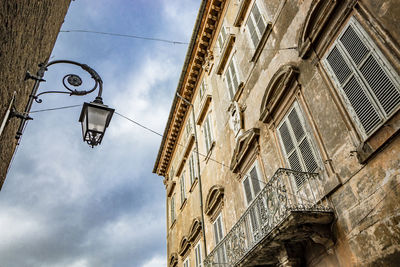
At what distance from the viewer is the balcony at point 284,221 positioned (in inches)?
201

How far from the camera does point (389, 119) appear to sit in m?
4.25

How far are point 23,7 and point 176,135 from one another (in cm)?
1392

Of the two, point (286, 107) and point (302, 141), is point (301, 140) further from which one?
point (286, 107)

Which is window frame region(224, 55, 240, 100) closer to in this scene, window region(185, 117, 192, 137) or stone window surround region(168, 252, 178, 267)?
window region(185, 117, 192, 137)

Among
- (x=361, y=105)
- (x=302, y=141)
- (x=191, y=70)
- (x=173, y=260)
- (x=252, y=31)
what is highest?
(x=191, y=70)

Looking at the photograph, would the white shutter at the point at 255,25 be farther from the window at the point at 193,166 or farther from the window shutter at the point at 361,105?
the window at the point at 193,166

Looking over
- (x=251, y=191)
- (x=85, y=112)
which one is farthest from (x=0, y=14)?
(x=251, y=191)

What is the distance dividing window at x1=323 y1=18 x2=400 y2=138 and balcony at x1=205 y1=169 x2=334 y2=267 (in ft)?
4.97

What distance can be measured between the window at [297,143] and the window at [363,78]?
120 centimetres

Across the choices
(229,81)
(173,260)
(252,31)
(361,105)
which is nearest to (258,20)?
(252,31)

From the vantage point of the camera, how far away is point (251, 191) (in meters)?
8.23

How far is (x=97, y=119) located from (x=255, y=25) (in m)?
6.69

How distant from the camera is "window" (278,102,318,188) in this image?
6.02 metres

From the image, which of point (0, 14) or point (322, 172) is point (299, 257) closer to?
point (322, 172)
